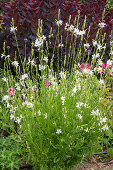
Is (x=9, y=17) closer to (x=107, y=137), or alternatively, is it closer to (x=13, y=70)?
(x=13, y=70)

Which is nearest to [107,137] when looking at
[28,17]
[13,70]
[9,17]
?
[13,70]

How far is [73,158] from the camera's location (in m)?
2.36

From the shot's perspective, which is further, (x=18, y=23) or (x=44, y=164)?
(x=18, y=23)

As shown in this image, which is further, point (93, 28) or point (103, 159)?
point (93, 28)

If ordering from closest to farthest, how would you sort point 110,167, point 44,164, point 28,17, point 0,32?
point 44,164
point 110,167
point 28,17
point 0,32

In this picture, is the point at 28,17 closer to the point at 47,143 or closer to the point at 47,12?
the point at 47,12

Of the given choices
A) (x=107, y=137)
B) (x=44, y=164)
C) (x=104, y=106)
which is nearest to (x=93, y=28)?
(x=104, y=106)

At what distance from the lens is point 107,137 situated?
10.3 feet

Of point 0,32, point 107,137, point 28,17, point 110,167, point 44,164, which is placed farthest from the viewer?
point 0,32

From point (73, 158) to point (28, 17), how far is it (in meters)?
2.69

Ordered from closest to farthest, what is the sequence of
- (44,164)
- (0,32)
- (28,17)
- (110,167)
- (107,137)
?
(44,164), (110,167), (107,137), (28,17), (0,32)

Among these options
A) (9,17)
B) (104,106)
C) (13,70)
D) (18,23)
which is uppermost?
(9,17)

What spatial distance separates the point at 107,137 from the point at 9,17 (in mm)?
2833

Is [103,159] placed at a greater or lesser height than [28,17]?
lesser
